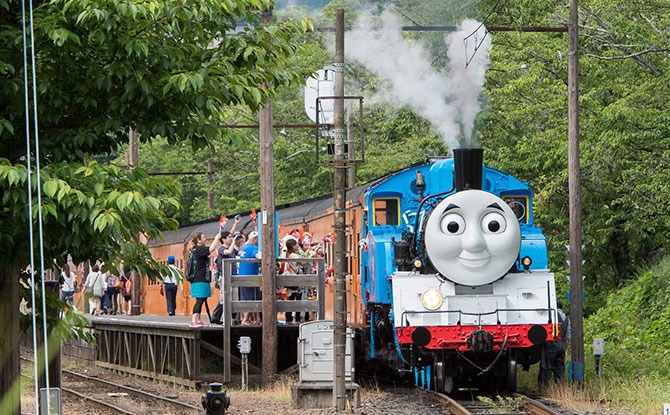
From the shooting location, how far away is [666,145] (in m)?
23.6

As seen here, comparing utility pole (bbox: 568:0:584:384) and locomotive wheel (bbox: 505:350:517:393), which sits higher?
utility pole (bbox: 568:0:584:384)

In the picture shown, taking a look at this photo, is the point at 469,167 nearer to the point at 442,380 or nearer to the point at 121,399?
the point at 442,380

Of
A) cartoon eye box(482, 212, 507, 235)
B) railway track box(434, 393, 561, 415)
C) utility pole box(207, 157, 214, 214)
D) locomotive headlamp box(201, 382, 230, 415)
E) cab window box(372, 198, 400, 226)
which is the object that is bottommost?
railway track box(434, 393, 561, 415)

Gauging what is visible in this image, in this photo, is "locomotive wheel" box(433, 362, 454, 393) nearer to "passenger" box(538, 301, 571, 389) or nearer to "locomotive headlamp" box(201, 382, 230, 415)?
"passenger" box(538, 301, 571, 389)

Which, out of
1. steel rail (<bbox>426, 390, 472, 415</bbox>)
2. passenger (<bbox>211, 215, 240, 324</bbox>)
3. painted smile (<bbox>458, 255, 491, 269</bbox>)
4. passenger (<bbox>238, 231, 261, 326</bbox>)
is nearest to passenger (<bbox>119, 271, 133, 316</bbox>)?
passenger (<bbox>211, 215, 240, 324</bbox>)

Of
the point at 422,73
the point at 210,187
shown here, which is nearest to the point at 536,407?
the point at 422,73

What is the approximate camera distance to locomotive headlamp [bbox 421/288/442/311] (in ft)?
52.2

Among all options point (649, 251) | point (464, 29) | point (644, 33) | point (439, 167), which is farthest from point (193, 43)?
point (649, 251)

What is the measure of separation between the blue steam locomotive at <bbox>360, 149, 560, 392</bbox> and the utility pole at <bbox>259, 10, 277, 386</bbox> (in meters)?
2.60

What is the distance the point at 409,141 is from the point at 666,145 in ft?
43.1

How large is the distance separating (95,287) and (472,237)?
16.3 meters

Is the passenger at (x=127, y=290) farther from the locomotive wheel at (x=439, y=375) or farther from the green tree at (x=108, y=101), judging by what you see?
the green tree at (x=108, y=101)

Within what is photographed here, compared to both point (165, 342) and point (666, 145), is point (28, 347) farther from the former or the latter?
point (666, 145)

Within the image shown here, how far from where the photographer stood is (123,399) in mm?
18422
